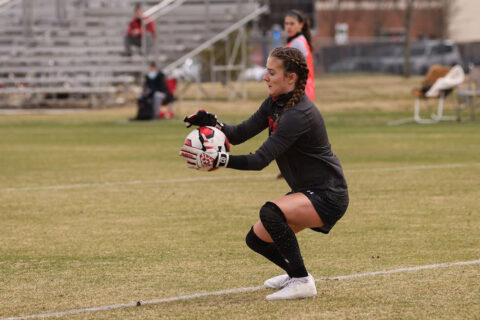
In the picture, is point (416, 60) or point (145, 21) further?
point (416, 60)

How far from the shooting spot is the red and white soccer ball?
17.9 feet

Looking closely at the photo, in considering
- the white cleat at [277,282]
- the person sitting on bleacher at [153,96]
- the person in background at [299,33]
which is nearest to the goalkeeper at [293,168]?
the white cleat at [277,282]

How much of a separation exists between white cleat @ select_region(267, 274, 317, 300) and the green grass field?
0.05 m

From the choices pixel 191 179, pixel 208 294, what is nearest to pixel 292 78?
pixel 208 294

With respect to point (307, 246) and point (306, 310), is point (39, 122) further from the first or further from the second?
point (306, 310)

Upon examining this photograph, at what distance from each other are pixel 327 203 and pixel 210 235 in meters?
2.91

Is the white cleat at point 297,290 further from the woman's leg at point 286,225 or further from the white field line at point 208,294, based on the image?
the white field line at point 208,294

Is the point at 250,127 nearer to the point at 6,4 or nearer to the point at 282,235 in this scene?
the point at 282,235

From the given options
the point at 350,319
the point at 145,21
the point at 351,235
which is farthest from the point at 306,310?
the point at 145,21

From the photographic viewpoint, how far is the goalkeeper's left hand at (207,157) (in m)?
5.42

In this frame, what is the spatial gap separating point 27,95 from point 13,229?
25121 millimetres

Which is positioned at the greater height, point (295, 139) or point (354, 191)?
point (295, 139)

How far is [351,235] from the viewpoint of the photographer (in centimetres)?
848

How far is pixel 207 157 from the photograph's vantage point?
542 cm
